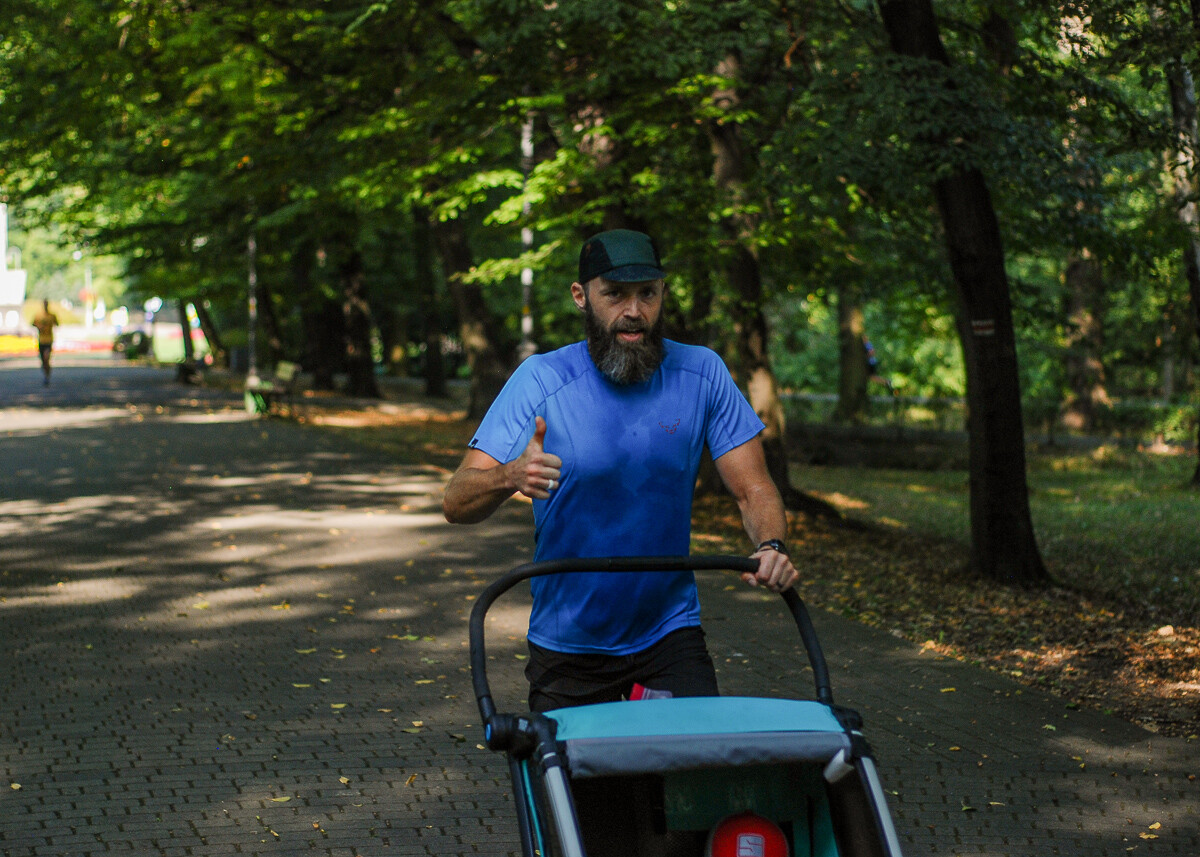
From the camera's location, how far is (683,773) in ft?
9.63

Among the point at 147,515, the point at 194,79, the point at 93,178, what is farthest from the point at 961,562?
the point at 93,178

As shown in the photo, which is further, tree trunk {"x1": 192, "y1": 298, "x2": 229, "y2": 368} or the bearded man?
tree trunk {"x1": 192, "y1": 298, "x2": 229, "y2": 368}

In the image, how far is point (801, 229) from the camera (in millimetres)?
12789

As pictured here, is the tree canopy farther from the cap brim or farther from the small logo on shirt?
the small logo on shirt

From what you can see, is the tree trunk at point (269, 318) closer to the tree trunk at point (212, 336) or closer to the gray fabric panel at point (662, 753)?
the tree trunk at point (212, 336)

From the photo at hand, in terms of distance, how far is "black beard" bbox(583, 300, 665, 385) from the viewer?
3295mm

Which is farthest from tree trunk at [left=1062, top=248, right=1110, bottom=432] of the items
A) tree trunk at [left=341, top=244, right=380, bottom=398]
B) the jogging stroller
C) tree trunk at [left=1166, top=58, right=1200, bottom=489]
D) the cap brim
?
the jogging stroller

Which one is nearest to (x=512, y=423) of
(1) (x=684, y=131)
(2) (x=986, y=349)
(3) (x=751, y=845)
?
(3) (x=751, y=845)

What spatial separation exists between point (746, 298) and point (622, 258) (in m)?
11.1

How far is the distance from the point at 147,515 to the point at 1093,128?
29.7 feet

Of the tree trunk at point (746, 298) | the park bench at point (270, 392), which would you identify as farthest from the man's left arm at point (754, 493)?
the park bench at point (270, 392)

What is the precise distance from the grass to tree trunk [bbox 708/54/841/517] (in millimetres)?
1732

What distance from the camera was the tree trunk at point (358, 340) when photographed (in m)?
34.0

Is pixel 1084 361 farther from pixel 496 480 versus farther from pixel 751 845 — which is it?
pixel 751 845
